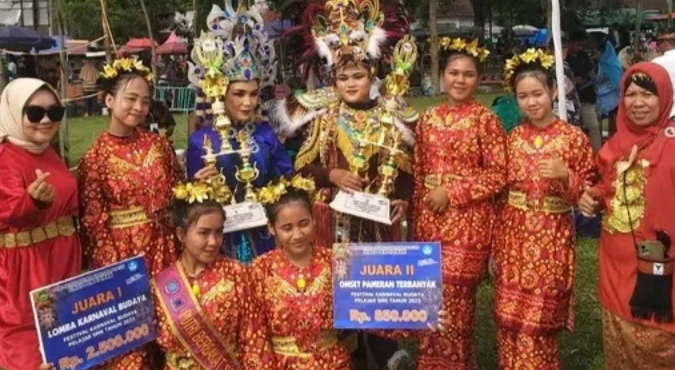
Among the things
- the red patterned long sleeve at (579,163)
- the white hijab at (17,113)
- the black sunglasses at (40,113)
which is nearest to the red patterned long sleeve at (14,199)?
the white hijab at (17,113)

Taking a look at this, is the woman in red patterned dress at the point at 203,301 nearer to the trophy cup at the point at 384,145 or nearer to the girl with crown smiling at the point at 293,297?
the girl with crown smiling at the point at 293,297

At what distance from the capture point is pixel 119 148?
4047 mm

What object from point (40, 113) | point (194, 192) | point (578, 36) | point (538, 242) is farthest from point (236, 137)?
point (578, 36)

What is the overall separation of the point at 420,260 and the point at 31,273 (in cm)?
180

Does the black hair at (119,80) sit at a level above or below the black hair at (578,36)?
below

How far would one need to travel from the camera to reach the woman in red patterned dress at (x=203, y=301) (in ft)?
12.1

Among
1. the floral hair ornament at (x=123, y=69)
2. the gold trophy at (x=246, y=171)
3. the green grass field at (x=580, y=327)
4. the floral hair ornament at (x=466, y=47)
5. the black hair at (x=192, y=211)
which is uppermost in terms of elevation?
the floral hair ornament at (x=466, y=47)

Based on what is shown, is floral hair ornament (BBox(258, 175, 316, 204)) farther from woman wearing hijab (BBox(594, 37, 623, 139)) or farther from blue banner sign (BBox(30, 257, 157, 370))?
woman wearing hijab (BBox(594, 37, 623, 139))

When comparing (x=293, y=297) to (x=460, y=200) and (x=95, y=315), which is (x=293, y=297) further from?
(x=460, y=200)

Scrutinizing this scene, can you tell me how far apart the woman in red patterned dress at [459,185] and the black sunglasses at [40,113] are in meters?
1.86

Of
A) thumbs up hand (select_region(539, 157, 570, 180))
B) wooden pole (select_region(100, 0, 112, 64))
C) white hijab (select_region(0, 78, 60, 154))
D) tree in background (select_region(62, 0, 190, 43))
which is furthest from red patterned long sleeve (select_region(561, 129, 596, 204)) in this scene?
tree in background (select_region(62, 0, 190, 43))

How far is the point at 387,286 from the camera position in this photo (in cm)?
363

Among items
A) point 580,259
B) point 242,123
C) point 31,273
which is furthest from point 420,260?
point 580,259

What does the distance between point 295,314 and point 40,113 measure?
148cm
